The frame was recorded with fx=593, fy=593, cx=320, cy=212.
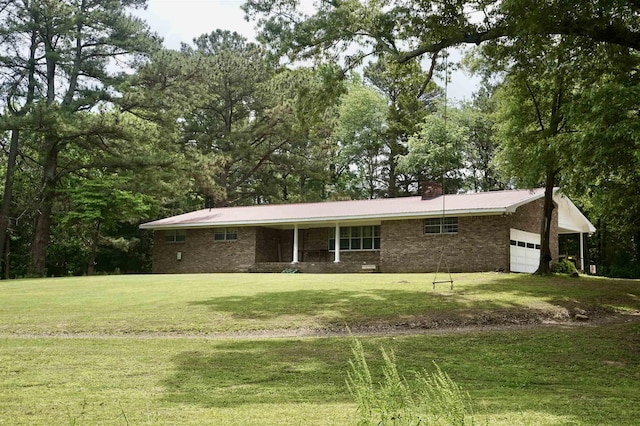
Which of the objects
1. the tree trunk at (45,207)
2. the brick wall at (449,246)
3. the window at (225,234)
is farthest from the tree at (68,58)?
the brick wall at (449,246)

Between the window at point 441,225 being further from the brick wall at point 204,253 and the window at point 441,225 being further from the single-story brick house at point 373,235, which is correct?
the brick wall at point 204,253

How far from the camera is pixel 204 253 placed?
33.1 m

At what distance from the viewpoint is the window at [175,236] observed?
3406cm

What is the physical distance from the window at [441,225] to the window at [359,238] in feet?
10.9

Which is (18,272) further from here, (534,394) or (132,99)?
(534,394)

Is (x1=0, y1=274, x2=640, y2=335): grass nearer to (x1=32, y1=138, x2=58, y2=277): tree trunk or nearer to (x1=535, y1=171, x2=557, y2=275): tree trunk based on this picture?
(x1=535, y1=171, x2=557, y2=275): tree trunk

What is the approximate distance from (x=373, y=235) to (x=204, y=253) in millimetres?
9841

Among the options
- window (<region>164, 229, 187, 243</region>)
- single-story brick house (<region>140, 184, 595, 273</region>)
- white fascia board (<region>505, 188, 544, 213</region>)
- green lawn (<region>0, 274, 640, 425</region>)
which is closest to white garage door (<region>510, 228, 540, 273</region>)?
single-story brick house (<region>140, 184, 595, 273</region>)

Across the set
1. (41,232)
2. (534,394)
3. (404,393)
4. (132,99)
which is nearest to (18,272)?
(41,232)

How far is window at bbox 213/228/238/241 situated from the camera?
32.2 m

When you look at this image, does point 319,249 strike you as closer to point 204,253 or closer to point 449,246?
point 204,253

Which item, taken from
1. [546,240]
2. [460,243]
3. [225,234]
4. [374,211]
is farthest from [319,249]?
[546,240]

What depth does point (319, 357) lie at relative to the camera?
10.1 m

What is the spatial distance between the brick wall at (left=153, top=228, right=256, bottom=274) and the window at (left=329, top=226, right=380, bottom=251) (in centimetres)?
481
